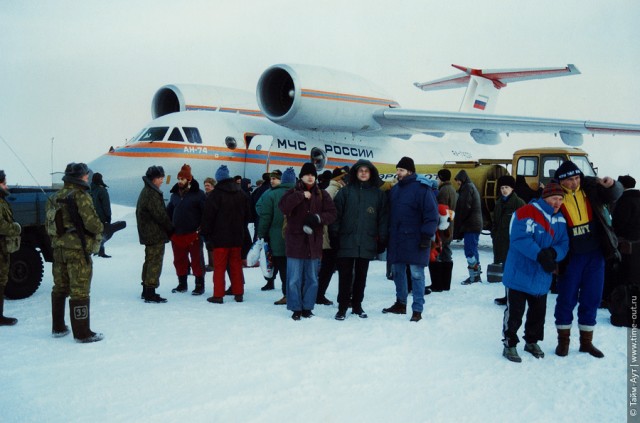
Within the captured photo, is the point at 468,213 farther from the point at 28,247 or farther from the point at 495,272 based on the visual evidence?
the point at 28,247

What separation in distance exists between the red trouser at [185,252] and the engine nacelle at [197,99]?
8623 millimetres

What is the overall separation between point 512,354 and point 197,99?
1288 cm

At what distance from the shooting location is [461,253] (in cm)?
1136

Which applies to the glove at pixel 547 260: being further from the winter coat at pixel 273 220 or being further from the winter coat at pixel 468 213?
the winter coat at pixel 468 213

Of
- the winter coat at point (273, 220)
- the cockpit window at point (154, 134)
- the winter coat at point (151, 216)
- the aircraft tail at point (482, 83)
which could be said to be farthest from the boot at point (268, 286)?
the aircraft tail at point (482, 83)

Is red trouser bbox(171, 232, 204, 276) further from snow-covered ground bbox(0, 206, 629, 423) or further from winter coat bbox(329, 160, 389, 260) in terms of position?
winter coat bbox(329, 160, 389, 260)

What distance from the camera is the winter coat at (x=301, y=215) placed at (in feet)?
18.4

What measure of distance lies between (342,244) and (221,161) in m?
7.27

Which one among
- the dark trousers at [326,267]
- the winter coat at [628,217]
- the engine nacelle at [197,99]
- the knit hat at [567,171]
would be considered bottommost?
the dark trousers at [326,267]

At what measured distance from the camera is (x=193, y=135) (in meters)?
12.0

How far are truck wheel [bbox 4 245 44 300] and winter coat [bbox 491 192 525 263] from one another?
5556 mm

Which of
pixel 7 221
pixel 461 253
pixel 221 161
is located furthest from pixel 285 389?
pixel 221 161

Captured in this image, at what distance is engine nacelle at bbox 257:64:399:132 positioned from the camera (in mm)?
12906

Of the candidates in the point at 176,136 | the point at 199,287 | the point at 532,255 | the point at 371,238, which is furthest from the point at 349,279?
the point at 176,136
